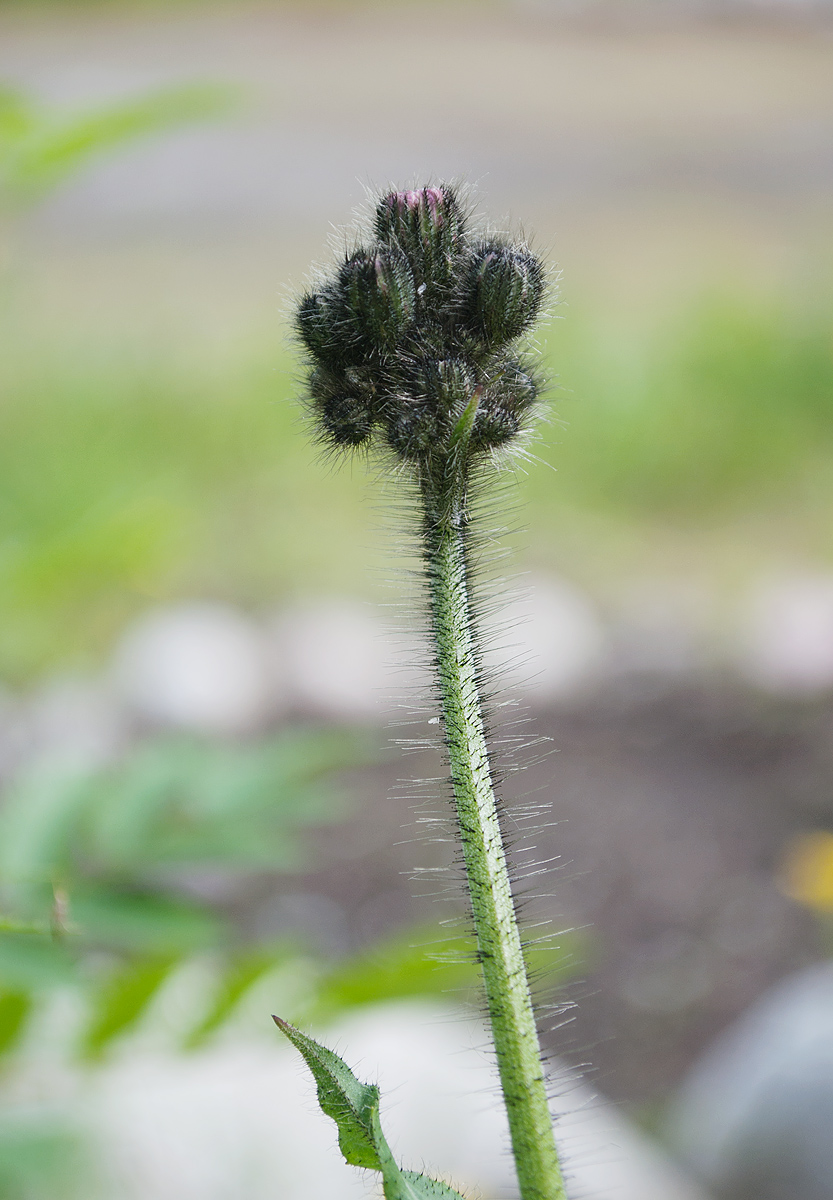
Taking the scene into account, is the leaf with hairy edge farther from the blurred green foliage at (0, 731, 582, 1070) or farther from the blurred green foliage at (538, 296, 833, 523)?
the blurred green foliage at (538, 296, 833, 523)

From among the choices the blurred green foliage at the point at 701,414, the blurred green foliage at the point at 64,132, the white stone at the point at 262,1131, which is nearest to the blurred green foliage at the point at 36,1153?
the white stone at the point at 262,1131

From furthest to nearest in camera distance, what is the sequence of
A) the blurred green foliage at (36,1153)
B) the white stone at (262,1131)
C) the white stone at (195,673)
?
the white stone at (195,673) < the white stone at (262,1131) < the blurred green foliage at (36,1153)

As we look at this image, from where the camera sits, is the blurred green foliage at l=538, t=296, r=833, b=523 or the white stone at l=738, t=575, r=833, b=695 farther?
the blurred green foliage at l=538, t=296, r=833, b=523

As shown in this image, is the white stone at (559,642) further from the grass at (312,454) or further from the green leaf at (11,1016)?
the green leaf at (11,1016)

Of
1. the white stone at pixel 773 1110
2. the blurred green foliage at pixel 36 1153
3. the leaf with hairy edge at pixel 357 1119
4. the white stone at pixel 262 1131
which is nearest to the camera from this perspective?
the leaf with hairy edge at pixel 357 1119

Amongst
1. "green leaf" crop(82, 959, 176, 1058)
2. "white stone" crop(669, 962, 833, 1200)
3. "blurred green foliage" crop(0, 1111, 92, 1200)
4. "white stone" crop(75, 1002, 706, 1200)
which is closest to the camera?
"blurred green foliage" crop(0, 1111, 92, 1200)

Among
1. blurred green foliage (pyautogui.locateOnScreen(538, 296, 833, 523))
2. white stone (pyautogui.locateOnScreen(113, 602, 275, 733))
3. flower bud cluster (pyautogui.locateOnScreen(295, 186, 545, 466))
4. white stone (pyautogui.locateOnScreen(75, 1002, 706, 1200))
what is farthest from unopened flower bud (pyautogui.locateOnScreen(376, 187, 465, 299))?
blurred green foliage (pyautogui.locateOnScreen(538, 296, 833, 523))
